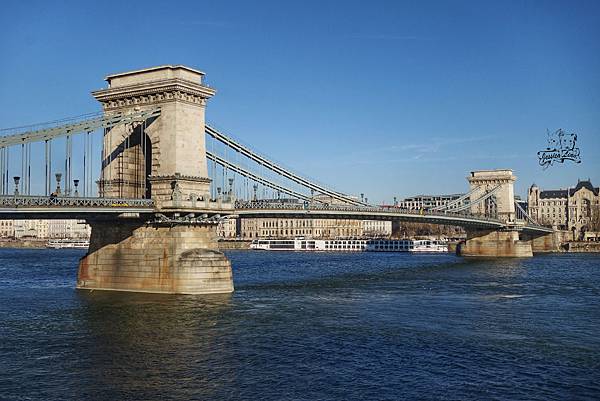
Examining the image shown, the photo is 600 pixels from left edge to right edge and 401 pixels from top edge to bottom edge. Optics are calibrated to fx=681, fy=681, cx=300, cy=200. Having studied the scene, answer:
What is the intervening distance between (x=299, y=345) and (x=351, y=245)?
129 metres

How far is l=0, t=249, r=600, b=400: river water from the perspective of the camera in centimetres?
2358

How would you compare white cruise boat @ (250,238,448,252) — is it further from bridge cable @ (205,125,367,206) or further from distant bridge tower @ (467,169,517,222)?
bridge cable @ (205,125,367,206)

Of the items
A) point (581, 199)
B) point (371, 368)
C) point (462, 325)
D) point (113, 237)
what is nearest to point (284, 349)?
point (371, 368)

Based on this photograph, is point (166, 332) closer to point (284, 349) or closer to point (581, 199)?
point (284, 349)

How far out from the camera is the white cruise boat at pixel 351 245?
14870 centimetres

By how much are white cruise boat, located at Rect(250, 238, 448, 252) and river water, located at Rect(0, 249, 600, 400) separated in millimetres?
96210

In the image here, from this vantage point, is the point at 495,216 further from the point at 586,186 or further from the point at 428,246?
the point at 586,186

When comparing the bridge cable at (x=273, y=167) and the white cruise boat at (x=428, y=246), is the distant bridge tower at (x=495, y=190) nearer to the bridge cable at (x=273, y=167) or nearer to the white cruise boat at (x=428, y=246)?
the white cruise boat at (x=428, y=246)

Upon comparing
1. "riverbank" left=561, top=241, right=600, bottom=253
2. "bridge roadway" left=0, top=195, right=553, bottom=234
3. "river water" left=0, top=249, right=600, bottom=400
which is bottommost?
"river water" left=0, top=249, right=600, bottom=400

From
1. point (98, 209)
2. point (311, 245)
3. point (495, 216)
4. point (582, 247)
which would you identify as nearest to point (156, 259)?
point (98, 209)

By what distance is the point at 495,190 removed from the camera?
419ft

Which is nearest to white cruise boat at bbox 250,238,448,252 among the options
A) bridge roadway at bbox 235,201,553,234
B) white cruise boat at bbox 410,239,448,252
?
white cruise boat at bbox 410,239,448,252

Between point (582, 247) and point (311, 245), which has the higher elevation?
point (311, 245)

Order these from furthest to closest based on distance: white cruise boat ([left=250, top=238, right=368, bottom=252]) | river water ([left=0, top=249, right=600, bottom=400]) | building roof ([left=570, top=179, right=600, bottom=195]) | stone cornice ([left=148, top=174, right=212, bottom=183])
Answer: building roof ([left=570, top=179, right=600, bottom=195])
white cruise boat ([left=250, top=238, right=368, bottom=252])
stone cornice ([left=148, top=174, right=212, bottom=183])
river water ([left=0, top=249, right=600, bottom=400])
